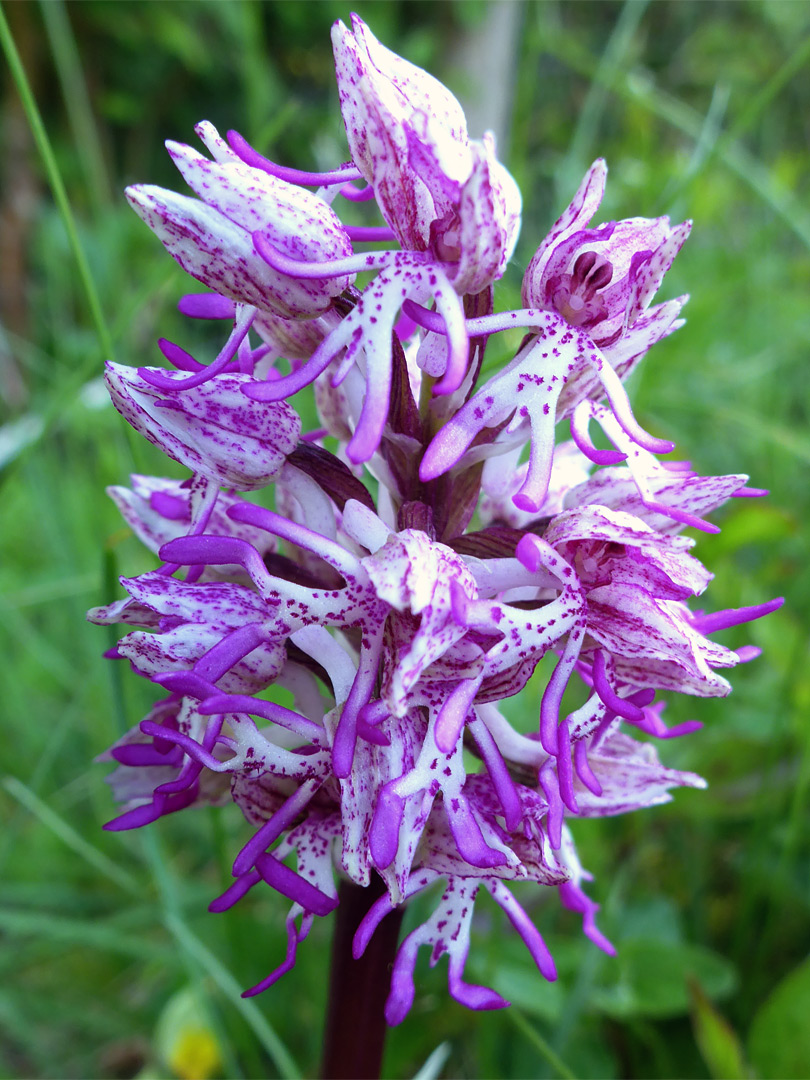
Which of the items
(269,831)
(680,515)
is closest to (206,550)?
(269,831)

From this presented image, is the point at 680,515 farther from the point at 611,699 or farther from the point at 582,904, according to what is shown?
the point at 582,904

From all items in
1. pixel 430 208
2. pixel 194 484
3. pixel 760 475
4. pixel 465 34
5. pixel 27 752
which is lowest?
pixel 27 752

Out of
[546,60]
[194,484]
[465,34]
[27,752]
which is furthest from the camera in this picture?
[546,60]

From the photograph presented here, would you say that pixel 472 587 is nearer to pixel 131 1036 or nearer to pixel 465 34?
pixel 131 1036

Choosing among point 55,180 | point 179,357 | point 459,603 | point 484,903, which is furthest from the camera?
point 484,903

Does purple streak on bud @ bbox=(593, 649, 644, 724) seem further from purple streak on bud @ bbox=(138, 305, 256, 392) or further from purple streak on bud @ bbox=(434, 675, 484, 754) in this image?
purple streak on bud @ bbox=(138, 305, 256, 392)

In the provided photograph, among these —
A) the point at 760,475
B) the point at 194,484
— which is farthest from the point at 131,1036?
the point at 760,475
